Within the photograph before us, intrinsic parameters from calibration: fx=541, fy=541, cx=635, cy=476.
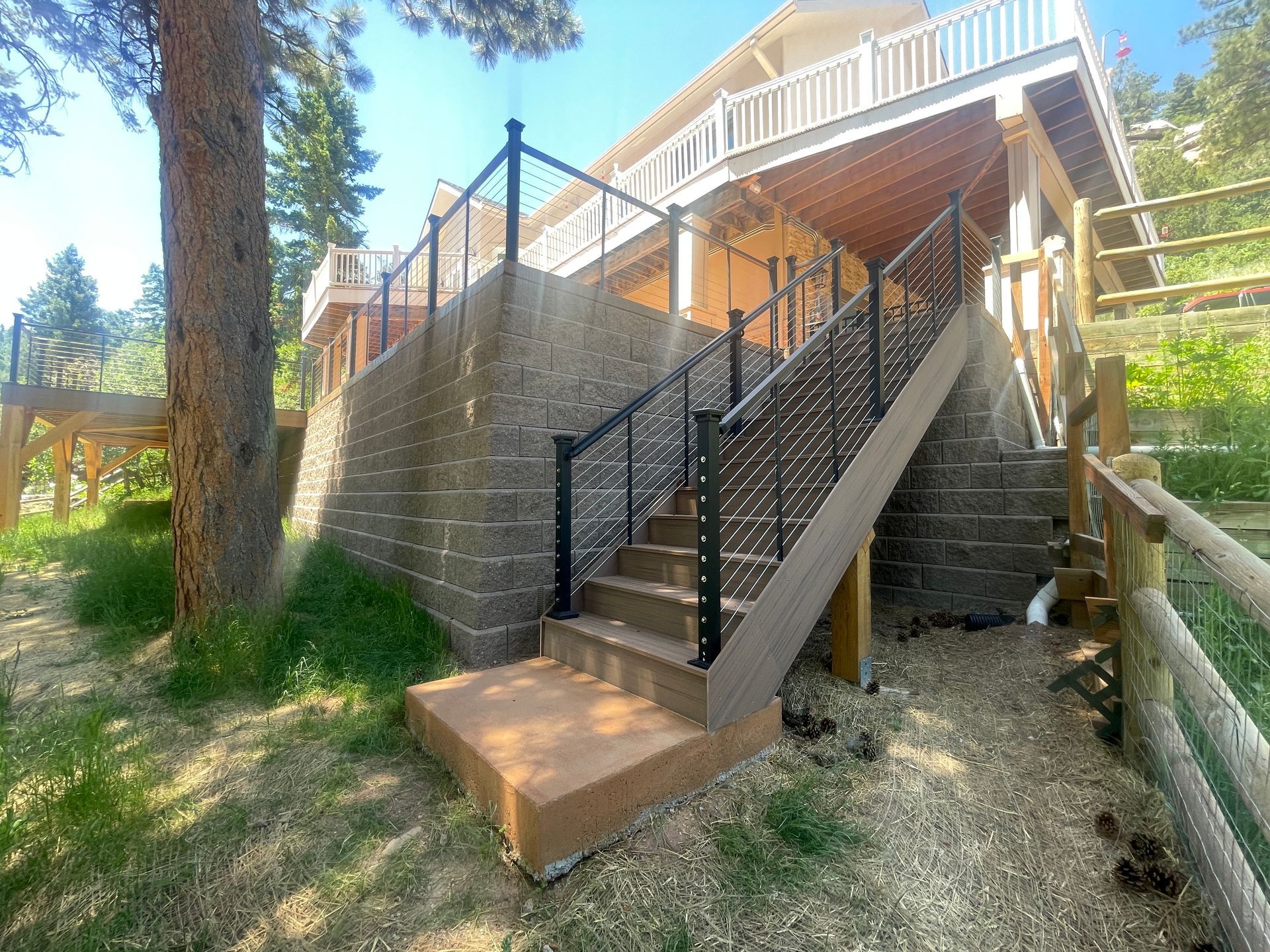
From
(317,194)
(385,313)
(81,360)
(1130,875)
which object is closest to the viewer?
(1130,875)

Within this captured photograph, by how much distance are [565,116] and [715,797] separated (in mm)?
5029

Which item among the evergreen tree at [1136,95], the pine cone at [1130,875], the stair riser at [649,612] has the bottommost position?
the pine cone at [1130,875]

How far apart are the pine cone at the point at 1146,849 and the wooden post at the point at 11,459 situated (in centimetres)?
1177

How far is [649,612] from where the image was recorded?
2.78m

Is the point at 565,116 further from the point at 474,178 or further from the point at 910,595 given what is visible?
the point at 910,595

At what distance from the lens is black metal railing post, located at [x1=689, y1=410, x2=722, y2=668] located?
213cm

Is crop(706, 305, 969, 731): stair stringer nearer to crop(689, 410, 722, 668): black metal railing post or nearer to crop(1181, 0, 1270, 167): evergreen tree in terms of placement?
crop(689, 410, 722, 668): black metal railing post

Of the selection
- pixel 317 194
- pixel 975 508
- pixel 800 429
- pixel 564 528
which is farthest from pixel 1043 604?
pixel 317 194

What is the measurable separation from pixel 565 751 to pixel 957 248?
14.5 feet

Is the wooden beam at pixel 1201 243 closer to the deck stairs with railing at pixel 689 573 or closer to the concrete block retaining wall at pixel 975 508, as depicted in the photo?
the deck stairs with railing at pixel 689 573

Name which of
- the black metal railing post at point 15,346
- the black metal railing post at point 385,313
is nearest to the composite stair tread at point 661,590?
the black metal railing post at point 385,313

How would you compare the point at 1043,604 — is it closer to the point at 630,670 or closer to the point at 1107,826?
the point at 1107,826

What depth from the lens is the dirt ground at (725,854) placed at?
1452 mm

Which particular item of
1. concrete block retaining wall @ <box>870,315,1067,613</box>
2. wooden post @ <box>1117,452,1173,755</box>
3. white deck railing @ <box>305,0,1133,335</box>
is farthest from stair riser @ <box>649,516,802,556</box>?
white deck railing @ <box>305,0,1133,335</box>
